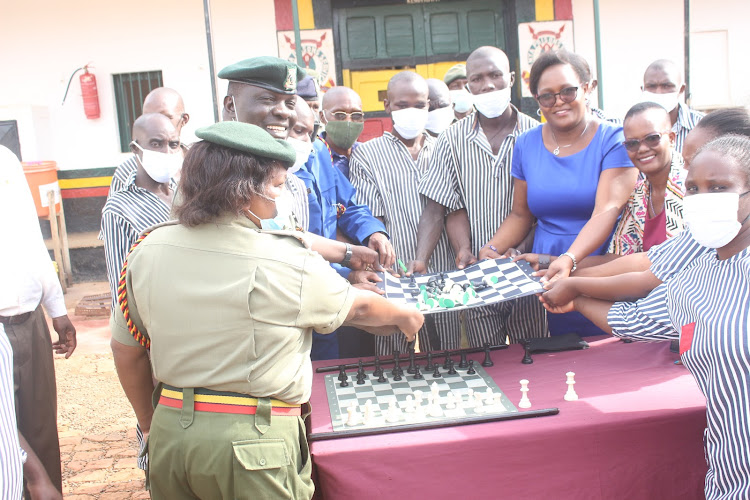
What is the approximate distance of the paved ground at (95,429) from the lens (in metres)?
4.43

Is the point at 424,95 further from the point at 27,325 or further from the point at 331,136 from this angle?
the point at 27,325

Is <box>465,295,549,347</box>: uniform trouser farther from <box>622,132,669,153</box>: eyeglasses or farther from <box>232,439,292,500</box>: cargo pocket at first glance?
<box>232,439,292,500</box>: cargo pocket

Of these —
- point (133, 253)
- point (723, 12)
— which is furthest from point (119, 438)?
point (723, 12)

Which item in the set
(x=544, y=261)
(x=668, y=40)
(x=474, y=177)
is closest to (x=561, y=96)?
(x=474, y=177)

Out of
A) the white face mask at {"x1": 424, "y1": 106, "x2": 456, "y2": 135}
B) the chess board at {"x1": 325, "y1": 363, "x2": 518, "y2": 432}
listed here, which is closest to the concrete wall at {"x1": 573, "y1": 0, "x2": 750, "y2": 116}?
the white face mask at {"x1": 424, "y1": 106, "x2": 456, "y2": 135}

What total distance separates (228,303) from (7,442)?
82 centimetres

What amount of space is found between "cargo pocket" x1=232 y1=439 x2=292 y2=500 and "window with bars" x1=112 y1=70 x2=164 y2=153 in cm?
917

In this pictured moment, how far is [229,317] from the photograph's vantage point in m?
2.15

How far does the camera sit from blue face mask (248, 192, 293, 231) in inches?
93.2

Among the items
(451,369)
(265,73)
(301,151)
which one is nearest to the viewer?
(265,73)

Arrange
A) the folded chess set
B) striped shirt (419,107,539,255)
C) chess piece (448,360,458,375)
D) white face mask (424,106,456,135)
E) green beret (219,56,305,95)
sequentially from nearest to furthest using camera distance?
the folded chess set, green beret (219,56,305,95), chess piece (448,360,458,375), striped shirt (419,107,539,255), white face mask (424,106,456,135)

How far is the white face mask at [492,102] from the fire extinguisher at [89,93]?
7.83 m

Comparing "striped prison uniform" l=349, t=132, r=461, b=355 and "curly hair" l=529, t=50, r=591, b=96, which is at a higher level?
"curly hair" l=529, t=50, r=591, b=96

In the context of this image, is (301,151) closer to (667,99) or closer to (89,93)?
(667,99)
